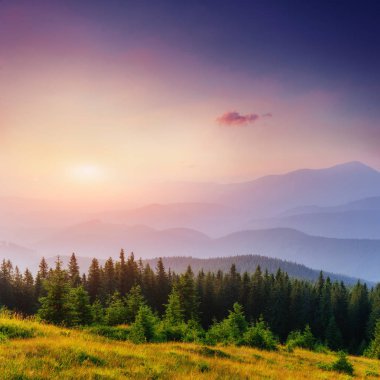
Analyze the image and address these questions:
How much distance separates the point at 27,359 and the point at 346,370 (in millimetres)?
18503

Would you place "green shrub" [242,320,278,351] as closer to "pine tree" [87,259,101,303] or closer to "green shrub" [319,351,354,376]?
"green shrub" [319,351,354,376]

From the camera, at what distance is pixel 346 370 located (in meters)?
20.8

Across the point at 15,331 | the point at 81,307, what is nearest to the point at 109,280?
the point at 81,307

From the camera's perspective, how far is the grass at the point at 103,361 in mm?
11117

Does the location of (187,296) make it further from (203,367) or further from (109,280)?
(203,367)

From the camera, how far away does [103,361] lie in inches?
510

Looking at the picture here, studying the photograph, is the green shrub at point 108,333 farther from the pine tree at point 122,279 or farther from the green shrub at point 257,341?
the pine tree at point 122,279

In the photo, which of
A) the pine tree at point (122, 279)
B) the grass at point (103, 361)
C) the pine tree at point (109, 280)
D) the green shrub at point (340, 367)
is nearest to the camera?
the grass at point (103, 361)

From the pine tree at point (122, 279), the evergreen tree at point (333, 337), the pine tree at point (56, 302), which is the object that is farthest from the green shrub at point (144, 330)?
the evergreen tree at point (333, 337)

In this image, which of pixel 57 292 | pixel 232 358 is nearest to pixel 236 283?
pixel 57 292

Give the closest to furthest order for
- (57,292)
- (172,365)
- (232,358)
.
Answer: (172,365) → (232,358) → (57,292)


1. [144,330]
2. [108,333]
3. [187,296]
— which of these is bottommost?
[187,296]

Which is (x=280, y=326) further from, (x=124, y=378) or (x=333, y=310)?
(x=124, y=378)

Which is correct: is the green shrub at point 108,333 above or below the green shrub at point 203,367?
below
